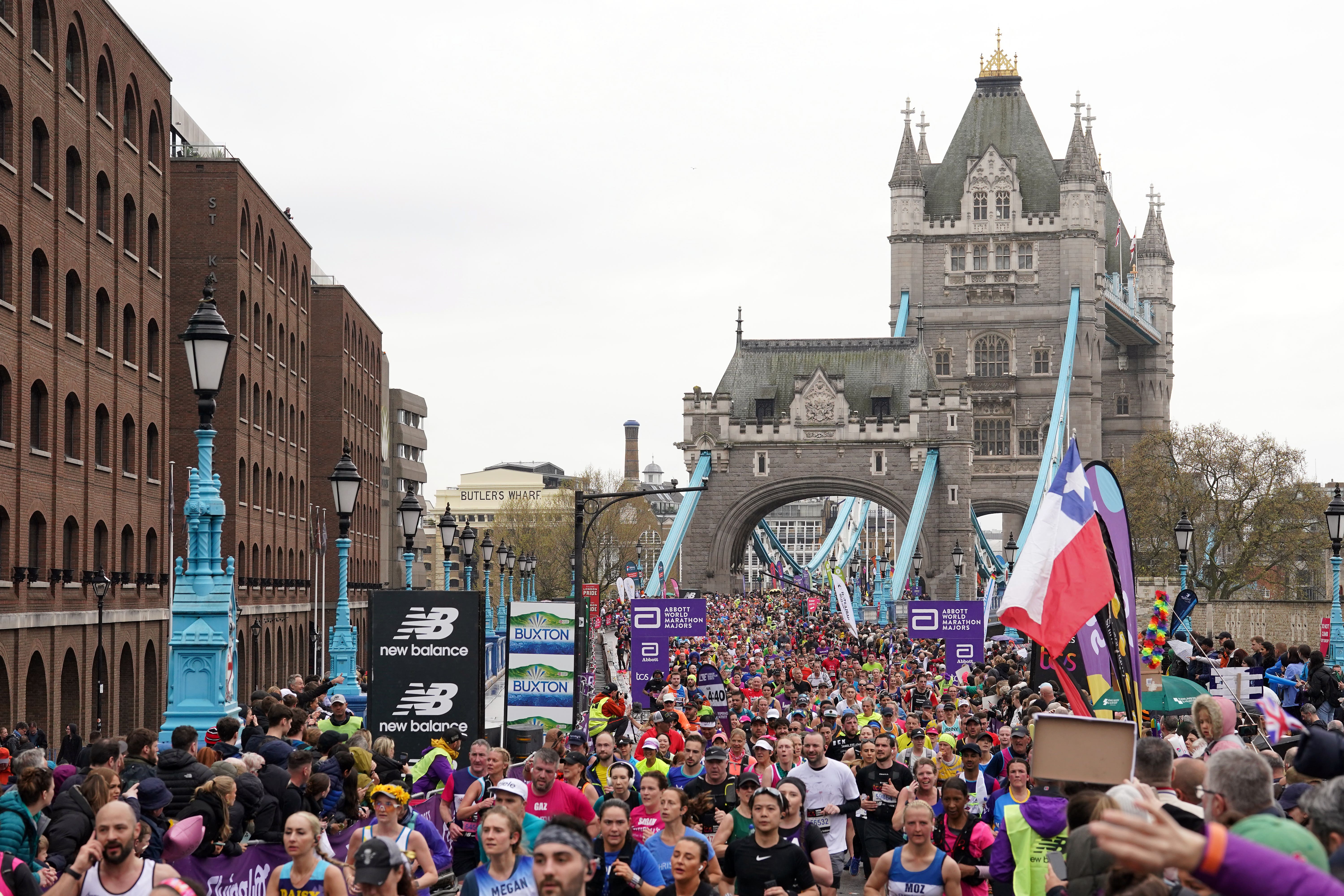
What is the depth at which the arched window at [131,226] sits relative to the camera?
35.5 meters

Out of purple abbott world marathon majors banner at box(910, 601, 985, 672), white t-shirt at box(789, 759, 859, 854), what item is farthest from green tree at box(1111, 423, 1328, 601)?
white t-shirt at box(789, 759, 859, 854)

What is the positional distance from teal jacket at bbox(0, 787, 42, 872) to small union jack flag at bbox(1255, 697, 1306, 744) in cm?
608

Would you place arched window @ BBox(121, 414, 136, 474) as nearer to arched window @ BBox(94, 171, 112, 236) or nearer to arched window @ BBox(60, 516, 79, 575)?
arched window @ BBox(60, 516, 79, 575)

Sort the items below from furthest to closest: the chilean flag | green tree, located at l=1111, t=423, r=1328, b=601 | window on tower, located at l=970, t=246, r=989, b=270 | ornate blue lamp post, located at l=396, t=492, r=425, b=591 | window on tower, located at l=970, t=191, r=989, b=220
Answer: window on tower, located at l=970, t=191, r=989, b=220
window on tower, located at l=970, t=246, r=989, b=270
green tree, located at l=1111, t=423, r=1328, b=601
ornate blue lamp post, located at l=396, t=492, r=425, b=591
the chilean flag

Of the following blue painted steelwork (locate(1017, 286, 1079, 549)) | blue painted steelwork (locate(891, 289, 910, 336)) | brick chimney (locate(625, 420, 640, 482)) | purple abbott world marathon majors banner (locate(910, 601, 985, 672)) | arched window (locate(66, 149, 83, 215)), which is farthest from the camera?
brick chimney (locate(625, 420, 640, 482))

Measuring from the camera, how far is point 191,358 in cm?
1212

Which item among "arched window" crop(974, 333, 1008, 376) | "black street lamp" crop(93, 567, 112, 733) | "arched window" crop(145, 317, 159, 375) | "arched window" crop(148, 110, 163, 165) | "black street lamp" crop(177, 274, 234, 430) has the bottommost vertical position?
"black street lamp" crop(93, 567, 112, 733)

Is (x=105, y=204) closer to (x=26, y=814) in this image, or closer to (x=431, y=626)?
(x=431, y=626)

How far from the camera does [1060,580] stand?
12.0 meters

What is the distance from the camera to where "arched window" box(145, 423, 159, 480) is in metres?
37.8

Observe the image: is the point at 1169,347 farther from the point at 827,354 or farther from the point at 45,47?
the point at 45,47

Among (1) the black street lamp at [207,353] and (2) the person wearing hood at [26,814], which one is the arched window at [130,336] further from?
(2) the person wearing hood at [26,814]

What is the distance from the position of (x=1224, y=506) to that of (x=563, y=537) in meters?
49.8

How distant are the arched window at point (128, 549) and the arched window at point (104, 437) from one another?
5.68 ft
